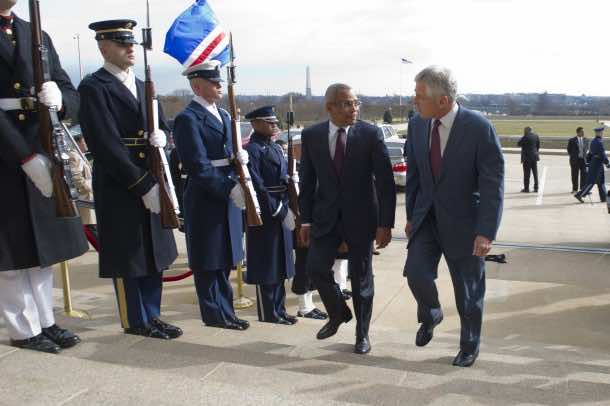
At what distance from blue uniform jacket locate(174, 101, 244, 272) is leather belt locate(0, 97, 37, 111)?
122 cm

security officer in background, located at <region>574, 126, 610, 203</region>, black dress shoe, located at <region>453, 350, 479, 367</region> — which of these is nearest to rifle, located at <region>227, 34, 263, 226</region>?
black dress shoe, located at <region>453, 350, 479, 367</region>

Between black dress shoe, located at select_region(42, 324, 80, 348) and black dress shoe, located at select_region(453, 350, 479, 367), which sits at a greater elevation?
black dress shoe, located at select_region(42, 324, 80, 348)

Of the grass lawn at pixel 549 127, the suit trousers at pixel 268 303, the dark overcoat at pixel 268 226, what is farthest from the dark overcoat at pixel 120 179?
the grass lawn at pixel 549 127

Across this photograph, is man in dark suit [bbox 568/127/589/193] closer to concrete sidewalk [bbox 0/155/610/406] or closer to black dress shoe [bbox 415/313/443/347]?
concrete sidewalk [bbox 0/155/610/406]

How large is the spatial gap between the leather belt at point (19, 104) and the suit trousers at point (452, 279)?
234cm

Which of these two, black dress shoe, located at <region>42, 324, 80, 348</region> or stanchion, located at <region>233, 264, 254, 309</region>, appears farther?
stanchion, located at <region>233, 264, 254, 309</region>

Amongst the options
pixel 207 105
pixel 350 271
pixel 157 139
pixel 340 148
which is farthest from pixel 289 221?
pixel 157 139

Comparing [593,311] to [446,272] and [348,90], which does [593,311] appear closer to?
[446,272]

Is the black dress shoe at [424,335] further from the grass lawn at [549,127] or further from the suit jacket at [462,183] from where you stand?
the grass lawn at [549,127]

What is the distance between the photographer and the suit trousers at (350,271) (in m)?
4.17

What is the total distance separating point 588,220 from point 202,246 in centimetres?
902

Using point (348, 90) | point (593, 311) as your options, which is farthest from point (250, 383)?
point (593, 311)

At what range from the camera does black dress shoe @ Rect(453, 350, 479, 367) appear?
3740mm

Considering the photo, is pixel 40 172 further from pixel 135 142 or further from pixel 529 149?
pixel 529 149
